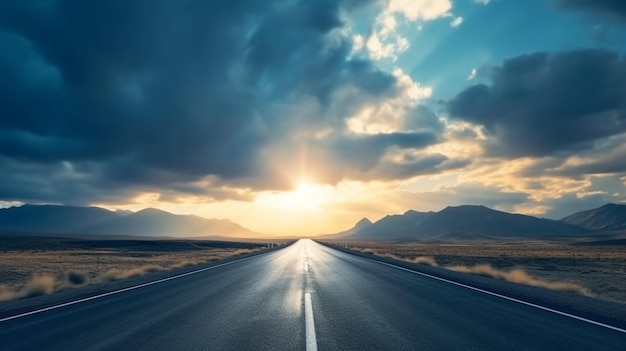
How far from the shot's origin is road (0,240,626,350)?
664 centimetres

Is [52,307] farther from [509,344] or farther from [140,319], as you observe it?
[509,344]

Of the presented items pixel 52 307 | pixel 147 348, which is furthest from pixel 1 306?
pixel 147 348

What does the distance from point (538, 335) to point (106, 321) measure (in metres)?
8.16

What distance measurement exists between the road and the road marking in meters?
0.02

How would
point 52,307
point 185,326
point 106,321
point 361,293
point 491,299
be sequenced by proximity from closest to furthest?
1. point 185,326
2. point 106,321
3. point 52,307
4. point 491,299
5. point 361,293

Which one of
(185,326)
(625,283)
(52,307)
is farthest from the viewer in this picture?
(625,283)

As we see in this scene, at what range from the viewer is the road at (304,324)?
6637 mm

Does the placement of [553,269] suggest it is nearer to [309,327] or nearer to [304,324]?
[304,324]

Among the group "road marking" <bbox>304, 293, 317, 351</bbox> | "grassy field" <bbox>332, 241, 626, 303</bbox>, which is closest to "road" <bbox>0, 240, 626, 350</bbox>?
"road marking" <bbox>304, 293, 317, 351</bbox>

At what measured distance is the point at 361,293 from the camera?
12.5 meters

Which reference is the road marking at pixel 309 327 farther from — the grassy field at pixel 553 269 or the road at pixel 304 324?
the grassy field at pixel 553 269

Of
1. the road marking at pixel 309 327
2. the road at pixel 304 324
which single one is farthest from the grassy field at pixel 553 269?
the road marking at pixel 309 327

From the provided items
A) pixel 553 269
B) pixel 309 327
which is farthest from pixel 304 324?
pixel 553 269

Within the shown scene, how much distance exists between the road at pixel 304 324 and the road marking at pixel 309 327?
0.8 inches
